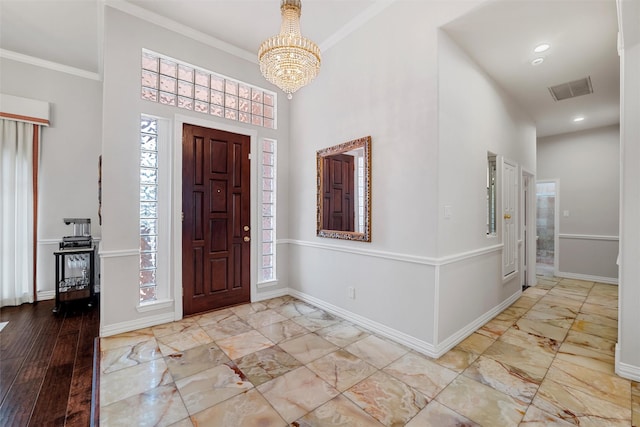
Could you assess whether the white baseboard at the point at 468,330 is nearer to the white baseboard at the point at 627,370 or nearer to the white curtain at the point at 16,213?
the white baseboard at the point at 627,370

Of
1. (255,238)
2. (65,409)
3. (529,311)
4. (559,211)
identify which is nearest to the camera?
(65,409)

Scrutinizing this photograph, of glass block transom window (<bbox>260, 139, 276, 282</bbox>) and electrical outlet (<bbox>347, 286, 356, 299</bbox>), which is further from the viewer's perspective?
glass block transom window (<bbox>260, 139, 276, 282</bbox>)

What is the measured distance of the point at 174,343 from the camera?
2.63 meters

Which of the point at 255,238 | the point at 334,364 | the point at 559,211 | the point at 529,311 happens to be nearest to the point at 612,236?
the point at 559,211

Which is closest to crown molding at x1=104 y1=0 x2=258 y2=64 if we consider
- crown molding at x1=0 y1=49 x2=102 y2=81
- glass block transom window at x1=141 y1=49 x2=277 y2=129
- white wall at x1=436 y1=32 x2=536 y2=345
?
glass block transom window at x1=141 y1=49 x2=277 y2=129

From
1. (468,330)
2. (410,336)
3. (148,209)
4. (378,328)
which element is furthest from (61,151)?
(468,330)

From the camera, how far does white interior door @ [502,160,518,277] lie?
12.1ft

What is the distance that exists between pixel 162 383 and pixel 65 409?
1.76 ft

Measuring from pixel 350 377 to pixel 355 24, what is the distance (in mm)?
3427

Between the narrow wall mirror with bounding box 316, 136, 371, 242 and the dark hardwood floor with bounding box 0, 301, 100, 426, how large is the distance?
249 cm

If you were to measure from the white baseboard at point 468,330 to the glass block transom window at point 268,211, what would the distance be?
92.6 inches

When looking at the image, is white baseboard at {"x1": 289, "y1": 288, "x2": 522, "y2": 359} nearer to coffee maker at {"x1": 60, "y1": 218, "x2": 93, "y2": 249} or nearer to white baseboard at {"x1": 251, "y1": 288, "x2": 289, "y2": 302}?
white baseboard at {"x1": 251, "y1": 288, "x2": 289, "y2": 302}

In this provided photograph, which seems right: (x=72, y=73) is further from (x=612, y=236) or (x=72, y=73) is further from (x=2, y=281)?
(x=612, y=236)

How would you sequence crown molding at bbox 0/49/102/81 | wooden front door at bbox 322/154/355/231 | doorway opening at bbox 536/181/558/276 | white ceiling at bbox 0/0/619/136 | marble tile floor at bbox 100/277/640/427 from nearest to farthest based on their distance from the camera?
1. marble tile floor at bbox 100/277/640/427
2. white ceiling at bbox 0/0/619/136
3. wooden front door at bbox 322/154/355/231
4. crown molding at bbox 0/49/102/81
5. doorway opening at bbox 536/181/558/276
